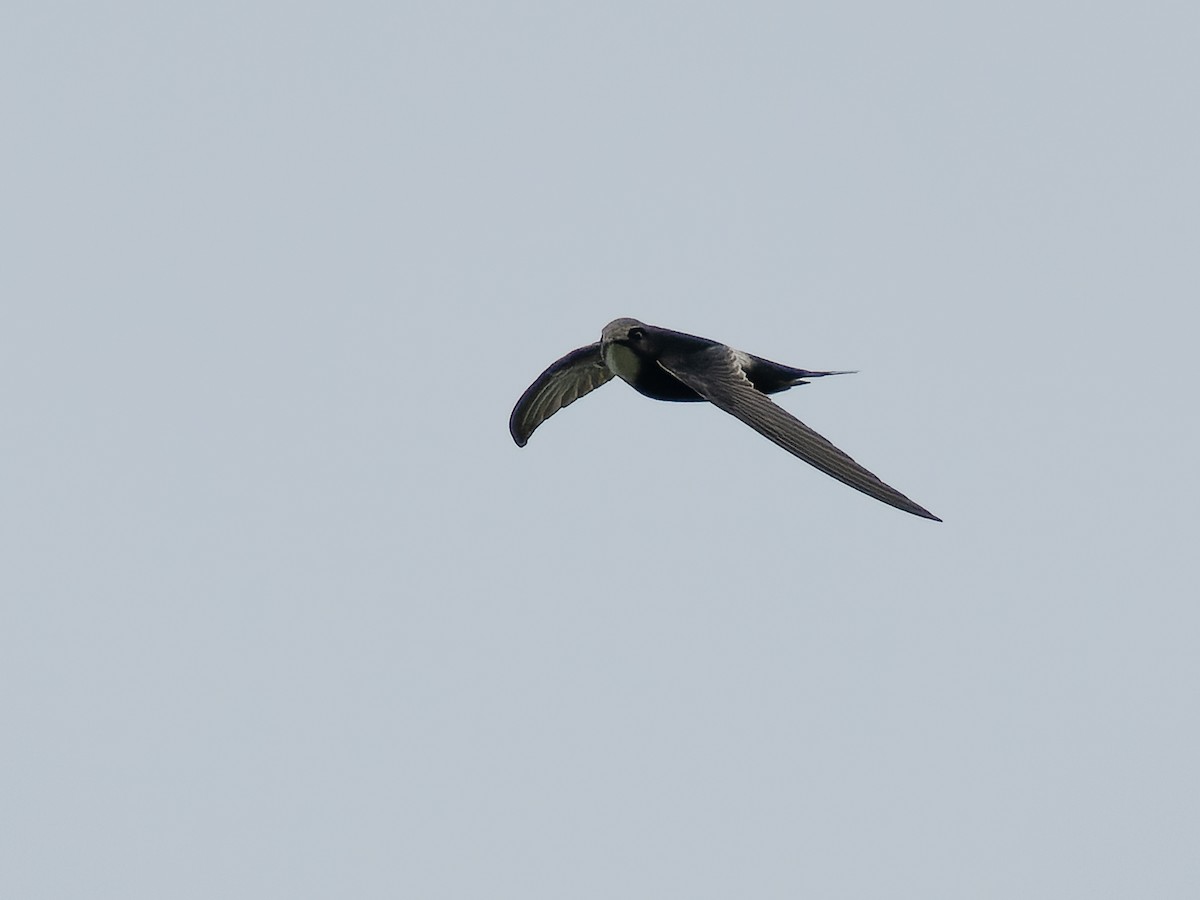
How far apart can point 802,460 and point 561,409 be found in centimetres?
456

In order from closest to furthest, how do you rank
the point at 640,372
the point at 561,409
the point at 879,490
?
the point at 879,490 < the point at 640,372 < the point at 561,409

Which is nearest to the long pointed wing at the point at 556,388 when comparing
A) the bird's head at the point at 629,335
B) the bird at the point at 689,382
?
the bird at the point at 689,382

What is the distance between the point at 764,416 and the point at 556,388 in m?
3.42

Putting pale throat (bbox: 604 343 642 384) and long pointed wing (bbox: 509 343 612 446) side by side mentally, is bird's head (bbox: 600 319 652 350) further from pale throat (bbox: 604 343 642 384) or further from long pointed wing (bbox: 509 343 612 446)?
long pointed wing (bbox: 509 343 612 446)

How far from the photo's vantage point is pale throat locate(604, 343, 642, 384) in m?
15.2

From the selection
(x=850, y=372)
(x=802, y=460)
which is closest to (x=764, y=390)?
(x=850, y=372)

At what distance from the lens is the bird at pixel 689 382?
500 inches

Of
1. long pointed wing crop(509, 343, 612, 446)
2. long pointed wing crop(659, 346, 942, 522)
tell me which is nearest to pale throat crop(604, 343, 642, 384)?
long pointed wing crop(659, 346, 942, 522)

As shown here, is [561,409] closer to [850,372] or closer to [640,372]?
[640,372]

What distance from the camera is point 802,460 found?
12555mm

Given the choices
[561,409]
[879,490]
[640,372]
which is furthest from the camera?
[561,409]

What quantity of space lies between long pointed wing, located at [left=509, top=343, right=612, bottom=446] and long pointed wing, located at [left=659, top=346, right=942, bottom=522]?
4.92 ft

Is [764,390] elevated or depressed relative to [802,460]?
elevated

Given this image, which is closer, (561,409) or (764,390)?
(764,390)
